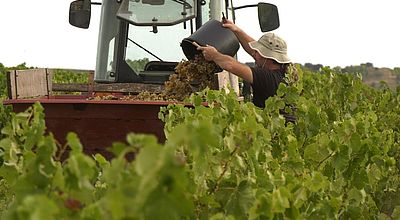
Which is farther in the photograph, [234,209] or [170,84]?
[170,84]

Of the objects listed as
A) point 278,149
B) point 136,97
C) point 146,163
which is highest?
point 146,163

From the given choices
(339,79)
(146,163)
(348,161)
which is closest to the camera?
(146,163)

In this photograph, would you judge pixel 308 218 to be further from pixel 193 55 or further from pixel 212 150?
pixel 193 55

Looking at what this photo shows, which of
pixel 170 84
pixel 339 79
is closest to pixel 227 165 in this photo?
pixel 170 84

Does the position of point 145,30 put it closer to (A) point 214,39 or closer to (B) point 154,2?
(B) point 154,2

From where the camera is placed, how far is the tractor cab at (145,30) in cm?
904

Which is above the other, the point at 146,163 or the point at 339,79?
the point at 146,163

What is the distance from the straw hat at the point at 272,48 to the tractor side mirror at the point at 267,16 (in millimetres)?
1320

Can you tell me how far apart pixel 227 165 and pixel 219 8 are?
5805 mm

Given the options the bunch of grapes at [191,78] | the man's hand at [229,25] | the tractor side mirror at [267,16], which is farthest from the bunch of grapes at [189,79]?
the tractor side mirror at [267,16]

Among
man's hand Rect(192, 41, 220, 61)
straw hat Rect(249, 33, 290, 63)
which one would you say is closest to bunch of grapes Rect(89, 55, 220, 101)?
man's hand Rect(192, 41, 220, 61)

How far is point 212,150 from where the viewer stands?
394 cm

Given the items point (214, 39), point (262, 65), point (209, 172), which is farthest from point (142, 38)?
point (209, 172)

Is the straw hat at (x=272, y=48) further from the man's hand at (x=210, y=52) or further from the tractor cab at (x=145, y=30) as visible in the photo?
the tractor cab at (x=145, y=30)
